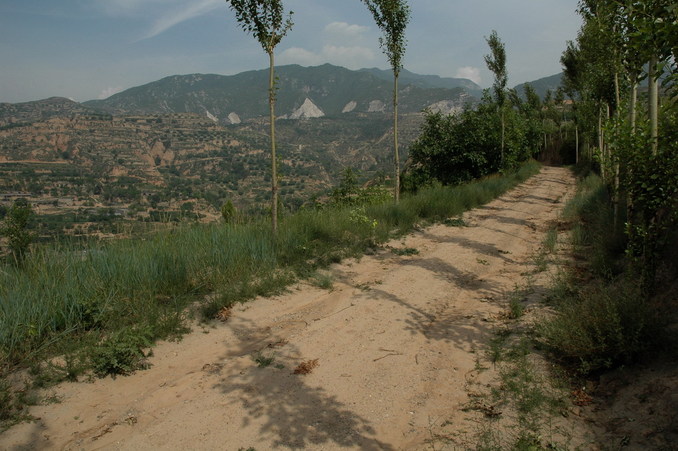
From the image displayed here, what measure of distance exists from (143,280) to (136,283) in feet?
0.32

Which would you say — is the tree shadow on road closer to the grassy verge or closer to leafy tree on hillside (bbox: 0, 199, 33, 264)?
the grassy verge

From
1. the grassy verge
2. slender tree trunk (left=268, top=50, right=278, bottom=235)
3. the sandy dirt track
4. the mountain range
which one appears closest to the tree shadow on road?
the sandy dirt track

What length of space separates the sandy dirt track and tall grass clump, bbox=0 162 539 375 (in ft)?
1.24

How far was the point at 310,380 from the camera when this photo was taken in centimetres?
406

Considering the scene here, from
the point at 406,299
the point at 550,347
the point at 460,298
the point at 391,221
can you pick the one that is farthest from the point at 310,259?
the point at 550,347

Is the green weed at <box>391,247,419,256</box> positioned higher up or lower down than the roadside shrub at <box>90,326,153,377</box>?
higher up

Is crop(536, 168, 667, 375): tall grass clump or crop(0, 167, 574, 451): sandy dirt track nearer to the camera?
crop(0, 167, 574, 451): sandy dirt track

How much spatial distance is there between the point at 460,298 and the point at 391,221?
14.3ft

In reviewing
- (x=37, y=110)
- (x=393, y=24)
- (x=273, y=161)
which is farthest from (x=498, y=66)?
(x=37, y=110)

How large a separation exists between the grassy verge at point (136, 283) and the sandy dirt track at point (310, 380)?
305 mm

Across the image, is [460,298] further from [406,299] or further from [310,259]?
[310,259]

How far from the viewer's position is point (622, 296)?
166 inches

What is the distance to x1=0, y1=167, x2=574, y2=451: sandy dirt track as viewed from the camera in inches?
129

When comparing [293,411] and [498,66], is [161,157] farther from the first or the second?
[293,411]
